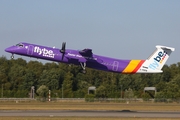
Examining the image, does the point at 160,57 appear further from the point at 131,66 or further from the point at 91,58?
the point at 91,58

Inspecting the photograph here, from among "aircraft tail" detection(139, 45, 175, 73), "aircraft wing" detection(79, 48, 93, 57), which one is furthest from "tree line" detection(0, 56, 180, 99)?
"aircraft wing" detection(79, 48, 93, 57)

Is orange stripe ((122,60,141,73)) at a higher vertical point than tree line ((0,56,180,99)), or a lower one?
lower

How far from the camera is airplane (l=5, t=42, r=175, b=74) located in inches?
2212

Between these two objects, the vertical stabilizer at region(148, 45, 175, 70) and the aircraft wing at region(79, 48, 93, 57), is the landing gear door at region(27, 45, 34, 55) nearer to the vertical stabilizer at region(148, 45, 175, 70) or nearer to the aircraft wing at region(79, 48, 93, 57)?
the aircraft wing at region(79, 48, 93, 57)

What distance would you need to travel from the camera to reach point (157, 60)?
193ft

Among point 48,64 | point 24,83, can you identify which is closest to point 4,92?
point 24,83

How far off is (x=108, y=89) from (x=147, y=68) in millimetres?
74077

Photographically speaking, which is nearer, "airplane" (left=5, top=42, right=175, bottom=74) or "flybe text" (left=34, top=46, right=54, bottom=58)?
"flybe text" (left=34, top=46, right=54, bottom=58)

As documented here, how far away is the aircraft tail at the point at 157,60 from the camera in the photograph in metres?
58.6

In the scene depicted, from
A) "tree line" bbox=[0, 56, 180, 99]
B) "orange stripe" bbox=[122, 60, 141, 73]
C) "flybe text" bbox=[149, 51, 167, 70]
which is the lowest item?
"orange stripe" bbox=[122, 60, 141, 73]

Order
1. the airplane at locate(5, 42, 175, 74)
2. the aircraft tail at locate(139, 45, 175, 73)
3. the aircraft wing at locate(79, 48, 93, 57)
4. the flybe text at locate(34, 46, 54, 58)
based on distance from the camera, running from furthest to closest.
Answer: the aircraft tail at locate(139, 45, 175, 73) → the aircraft wing at locate(79, 48, 93, 57) → the airplane at locate(5, 42, 175, 74) → the flybe text at locate(34, 46, 54, 58)

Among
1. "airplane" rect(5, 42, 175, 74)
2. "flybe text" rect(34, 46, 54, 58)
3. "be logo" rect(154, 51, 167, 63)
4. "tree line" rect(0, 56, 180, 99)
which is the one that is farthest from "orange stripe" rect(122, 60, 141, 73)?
"tree line" rect(0, 56, 180, 99)

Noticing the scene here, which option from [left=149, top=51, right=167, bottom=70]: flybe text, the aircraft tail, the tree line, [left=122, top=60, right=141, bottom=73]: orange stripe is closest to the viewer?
[left=122, top=60, right=141, bottom=73]: orange stripe

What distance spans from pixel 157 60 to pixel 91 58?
846cm
